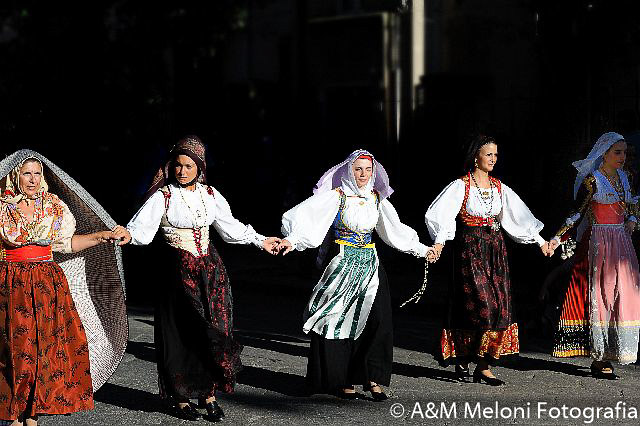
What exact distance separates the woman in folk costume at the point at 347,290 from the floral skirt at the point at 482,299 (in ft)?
2.27

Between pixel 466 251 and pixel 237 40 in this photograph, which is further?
pixel 237 40

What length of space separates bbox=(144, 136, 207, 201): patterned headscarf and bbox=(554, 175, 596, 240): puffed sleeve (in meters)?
2.83

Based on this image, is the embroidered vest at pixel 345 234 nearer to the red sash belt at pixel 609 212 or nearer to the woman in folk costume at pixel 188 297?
the woman in folk costume at pixel 188 297

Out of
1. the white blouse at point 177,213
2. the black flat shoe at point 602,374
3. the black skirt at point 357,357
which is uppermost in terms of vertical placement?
the white blouse at point 177,213

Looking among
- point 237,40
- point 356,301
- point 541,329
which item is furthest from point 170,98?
point 356,301

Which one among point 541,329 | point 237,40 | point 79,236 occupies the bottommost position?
point 541,329

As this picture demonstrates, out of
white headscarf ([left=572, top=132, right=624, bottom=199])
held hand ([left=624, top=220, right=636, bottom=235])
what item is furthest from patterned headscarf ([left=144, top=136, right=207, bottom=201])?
held hand ([left=624, top=220, right=636, bottom=235])

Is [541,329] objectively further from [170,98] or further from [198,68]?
[198,68]

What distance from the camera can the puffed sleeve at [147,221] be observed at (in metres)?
6.50

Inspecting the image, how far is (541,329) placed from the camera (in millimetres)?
9414

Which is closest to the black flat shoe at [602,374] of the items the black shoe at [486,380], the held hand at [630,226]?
the black shoe at [486,380]

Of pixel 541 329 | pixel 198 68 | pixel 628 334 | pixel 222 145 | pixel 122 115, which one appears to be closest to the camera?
pixel 628 334

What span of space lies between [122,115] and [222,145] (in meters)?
2.15

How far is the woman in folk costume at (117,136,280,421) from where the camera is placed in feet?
21.5
